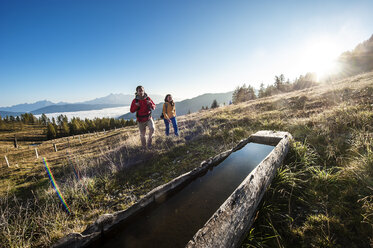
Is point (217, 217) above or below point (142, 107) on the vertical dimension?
below

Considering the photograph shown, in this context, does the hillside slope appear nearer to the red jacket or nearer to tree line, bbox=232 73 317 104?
the red jacket

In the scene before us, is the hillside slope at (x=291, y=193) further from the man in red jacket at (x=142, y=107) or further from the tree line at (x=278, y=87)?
the tree line at (x=278, y=87)

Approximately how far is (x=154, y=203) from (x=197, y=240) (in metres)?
1.06

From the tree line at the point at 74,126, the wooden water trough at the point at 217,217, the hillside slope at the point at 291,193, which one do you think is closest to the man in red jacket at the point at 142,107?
the hillside slope at the point at 291,193

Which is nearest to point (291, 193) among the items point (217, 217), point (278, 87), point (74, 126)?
point (217, 217)

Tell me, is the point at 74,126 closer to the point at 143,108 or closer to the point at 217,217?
the point at 143,108

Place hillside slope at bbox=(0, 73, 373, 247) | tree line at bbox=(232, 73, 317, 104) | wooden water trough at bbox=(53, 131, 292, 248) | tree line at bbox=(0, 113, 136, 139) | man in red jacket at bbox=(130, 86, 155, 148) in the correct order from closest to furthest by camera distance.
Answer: wooden water trough at bbox=(53, 131, 292, 248) → hillside slope at bbox=(0, 73, 373, 247) → man in red jacket at bbox=(130, 86, 155, 148) → tree line at bbox=(232, 73, 317, 104) → tree line at bbox=(0, 113, 136, 139)

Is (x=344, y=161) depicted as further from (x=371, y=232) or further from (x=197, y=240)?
(x=197, y=240)

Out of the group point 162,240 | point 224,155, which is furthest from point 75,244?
point 224,155

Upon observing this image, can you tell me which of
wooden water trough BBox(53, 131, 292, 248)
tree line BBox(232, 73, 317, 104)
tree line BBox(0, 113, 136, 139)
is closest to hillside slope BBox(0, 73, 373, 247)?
wooden water trough BBox(53, 131, 292, 248)

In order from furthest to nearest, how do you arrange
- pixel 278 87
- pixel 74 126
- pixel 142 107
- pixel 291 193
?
pixel 74 126
pixel 278 87
pixel 142 107
pixel 291 193

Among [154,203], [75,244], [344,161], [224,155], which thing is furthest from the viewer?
[224,155]

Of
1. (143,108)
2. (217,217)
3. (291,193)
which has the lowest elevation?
(291,193)

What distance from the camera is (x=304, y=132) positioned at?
4848 mm
